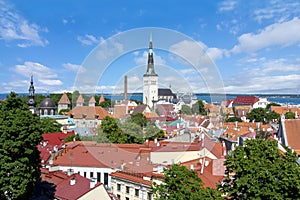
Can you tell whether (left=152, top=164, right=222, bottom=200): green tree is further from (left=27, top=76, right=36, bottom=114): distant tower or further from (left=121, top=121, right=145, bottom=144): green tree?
(left=27, top=76, right=36, bottom=114): distant tower

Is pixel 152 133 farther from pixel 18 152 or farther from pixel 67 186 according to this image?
pixel 18 152

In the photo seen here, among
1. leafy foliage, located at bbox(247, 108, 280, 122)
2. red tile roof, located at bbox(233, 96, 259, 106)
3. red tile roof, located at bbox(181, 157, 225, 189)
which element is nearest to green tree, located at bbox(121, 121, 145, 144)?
red tile roof, located at bbox(181, 157, 225, 189)

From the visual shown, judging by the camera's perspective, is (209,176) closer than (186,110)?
Yes

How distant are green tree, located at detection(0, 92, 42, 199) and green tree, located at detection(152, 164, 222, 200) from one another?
718 centimetres

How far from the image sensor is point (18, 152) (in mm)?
15516

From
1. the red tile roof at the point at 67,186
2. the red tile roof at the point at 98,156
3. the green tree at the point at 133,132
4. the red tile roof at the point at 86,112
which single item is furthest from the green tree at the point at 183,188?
the red tile roof at the point at 86,112

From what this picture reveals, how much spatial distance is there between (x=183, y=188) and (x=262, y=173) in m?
3.01

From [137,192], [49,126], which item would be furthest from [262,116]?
[137,192]

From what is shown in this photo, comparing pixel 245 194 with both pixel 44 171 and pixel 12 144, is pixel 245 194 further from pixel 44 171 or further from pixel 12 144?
pixel 44 171

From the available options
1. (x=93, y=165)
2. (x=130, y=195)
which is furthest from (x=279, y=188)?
(x=93, y=165)

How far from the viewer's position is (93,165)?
23.5m

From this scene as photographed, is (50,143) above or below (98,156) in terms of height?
below

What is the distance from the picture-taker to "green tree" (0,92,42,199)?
14.9 metres

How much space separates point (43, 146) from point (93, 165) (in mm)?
9030
